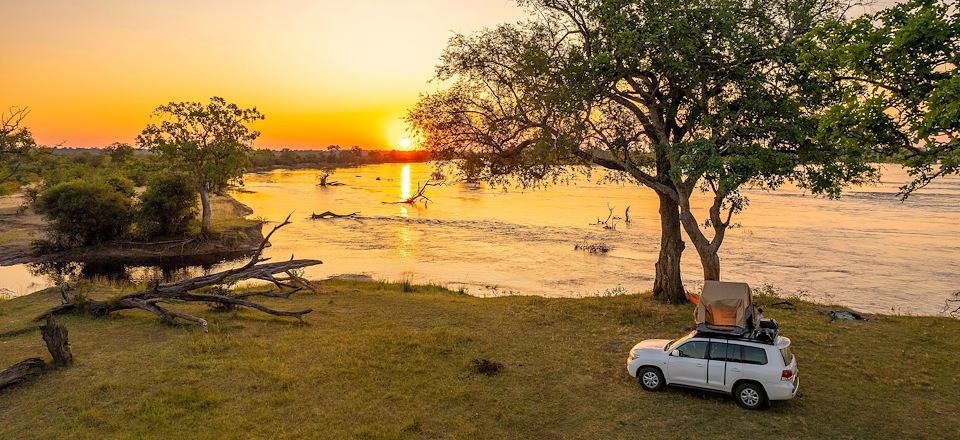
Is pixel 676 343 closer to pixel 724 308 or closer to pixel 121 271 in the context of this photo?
pixel 724 308

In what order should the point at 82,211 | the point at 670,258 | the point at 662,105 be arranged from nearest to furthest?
the point at 662,105 → the point at 670,258 → the point at 82,211

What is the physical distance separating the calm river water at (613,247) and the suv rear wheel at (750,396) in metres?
19.6

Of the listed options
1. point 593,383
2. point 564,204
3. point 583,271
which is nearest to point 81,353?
point 593,383

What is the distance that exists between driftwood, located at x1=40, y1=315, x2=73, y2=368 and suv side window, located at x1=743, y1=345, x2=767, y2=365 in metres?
19.8

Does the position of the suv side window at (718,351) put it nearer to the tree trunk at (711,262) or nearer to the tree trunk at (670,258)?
the tree trunk at (711,262)

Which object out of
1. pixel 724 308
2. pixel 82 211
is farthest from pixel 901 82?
pixel 82 211

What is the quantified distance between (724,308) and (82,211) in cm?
5409

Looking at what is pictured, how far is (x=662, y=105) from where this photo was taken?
73.3 ft

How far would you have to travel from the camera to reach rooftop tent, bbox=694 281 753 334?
1492cm

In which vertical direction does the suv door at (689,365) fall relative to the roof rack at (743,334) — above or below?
below

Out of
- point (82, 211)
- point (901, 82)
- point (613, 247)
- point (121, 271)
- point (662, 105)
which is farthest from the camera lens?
Result: point (613, 247)

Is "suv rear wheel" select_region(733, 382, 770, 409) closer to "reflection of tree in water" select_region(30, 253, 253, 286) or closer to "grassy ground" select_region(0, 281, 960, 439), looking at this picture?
"grassy ground" select_region(0, 281, 960, 439)

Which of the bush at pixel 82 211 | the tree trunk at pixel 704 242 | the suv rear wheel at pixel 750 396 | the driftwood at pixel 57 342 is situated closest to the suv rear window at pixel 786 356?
the suv rear wheel at pixel 750 396

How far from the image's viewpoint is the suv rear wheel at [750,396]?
13586 millimetres
